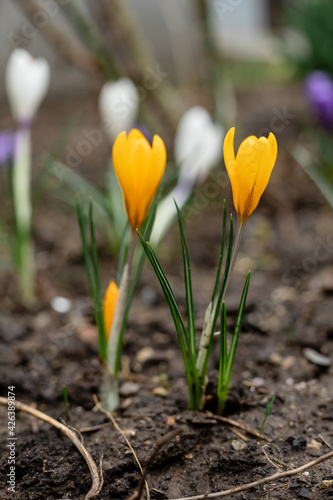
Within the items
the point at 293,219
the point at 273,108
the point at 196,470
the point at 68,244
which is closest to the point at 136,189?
the point at 196,470

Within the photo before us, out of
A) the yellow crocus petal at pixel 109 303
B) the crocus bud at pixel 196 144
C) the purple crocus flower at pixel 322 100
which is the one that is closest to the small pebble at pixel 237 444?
the yellow crocus petal at pixel 109 303

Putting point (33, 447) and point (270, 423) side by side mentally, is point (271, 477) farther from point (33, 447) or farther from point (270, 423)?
point (33, 447)

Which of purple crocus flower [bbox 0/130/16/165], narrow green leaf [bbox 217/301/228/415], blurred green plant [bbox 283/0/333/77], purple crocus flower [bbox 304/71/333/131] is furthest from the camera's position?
blurred green plant [bbox 283/0/333/77]

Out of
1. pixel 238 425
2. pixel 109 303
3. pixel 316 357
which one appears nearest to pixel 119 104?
pixel 109 303

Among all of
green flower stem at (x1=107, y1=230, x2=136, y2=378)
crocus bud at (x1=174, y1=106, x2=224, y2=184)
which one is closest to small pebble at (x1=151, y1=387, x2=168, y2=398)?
green flower stem at (x1=107, y1=230, x2=136, y2=378)

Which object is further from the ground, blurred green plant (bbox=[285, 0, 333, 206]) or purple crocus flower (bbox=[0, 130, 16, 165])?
blurred green plant (bbox=[285, 0, 333, 206])

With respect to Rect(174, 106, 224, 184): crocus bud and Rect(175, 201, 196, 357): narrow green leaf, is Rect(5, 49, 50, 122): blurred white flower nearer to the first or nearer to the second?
Rect(174, 106, 224, 184): crocus bud

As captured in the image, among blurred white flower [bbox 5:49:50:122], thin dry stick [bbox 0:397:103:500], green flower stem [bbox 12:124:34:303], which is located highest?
blurred white flower [bbox 5:49:50:122]

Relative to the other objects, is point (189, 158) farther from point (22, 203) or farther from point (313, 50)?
point (313, 50)
